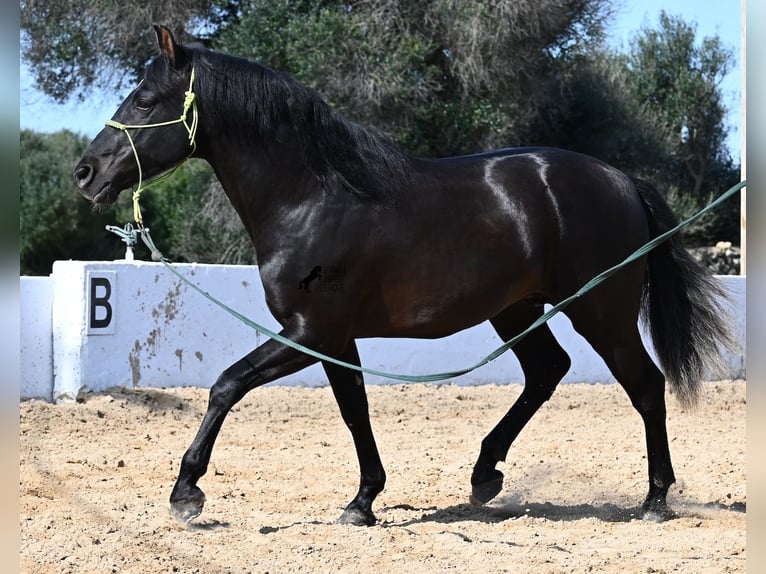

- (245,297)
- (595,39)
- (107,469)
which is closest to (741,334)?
(245,297)

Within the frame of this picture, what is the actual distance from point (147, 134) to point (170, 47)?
0.38m

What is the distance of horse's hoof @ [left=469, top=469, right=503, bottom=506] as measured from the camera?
4754mm

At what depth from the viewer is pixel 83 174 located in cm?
409

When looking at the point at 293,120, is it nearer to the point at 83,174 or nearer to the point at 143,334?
the point at 83,174

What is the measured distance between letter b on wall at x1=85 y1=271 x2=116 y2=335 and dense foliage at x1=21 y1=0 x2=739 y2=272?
268 inches

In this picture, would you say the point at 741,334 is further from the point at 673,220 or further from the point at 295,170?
the point at 295,170

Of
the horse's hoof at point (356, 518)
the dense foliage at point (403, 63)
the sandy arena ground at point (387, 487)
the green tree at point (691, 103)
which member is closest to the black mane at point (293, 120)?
the horse's hoof at point (356, 518)

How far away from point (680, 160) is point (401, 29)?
797 cm

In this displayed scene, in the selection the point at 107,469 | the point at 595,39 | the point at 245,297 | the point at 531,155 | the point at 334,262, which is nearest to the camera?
the point at 334,262

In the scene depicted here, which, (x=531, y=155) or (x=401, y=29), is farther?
(x=401, y=29)

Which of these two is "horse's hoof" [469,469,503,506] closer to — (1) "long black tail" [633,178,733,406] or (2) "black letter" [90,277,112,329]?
(1) "long black tail" [633,178,733,406]

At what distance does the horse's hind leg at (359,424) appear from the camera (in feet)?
14.3

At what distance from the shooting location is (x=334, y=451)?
20.4ft

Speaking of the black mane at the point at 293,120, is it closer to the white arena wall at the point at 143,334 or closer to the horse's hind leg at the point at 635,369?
the horse's hind leg at the point at 635,369
